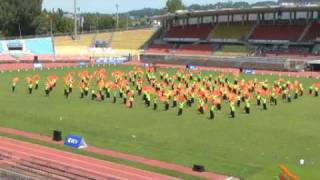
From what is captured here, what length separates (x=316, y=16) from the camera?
58125mm

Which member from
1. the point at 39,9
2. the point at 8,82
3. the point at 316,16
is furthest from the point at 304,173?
the point at 39,9

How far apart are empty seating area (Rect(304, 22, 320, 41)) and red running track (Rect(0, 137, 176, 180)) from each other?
Result: 42.6 metres

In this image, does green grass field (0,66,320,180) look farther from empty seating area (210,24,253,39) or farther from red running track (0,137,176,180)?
empty seating area (210,24,253,39)

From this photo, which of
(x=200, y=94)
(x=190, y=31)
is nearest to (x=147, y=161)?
(x=200, y=94)

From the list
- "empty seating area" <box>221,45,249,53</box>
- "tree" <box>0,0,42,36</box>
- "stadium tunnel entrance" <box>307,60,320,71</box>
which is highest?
"tree" <box>0,0,42,36</box>

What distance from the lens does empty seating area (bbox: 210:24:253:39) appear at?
2473 inches

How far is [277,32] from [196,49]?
957cm

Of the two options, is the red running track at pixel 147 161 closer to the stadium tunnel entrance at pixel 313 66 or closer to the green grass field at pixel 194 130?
the green grass field at pixel 194 130

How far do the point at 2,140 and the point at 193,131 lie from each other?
7.34m

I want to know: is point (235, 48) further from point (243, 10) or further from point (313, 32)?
point (313, 32)

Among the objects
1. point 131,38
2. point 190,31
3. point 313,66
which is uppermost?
point 190,31

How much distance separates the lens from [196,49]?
6372cm

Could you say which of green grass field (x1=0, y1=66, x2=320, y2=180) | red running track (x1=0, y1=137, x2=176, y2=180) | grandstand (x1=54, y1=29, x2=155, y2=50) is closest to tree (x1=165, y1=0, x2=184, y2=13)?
grandstand (x1=54, y1=29, x2=155, y2=50)

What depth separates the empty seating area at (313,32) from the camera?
56.1 meters
